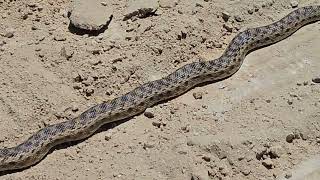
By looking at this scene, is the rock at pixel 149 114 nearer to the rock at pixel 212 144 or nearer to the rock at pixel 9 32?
the rock at pixel 212 144

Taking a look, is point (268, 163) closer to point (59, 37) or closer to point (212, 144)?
point (212, 144)

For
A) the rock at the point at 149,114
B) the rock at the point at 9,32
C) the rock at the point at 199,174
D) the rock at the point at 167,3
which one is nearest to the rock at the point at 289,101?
the rock at the point at 199,174

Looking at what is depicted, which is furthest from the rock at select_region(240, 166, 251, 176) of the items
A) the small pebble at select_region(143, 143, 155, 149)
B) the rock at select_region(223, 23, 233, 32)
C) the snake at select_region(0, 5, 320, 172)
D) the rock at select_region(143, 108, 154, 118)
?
the rock at select_region(223, 23, 233, 32)

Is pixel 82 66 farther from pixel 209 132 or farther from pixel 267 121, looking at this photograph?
pixel 267 121

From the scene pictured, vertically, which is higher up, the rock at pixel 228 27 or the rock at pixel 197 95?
the rock at pixel 228 27

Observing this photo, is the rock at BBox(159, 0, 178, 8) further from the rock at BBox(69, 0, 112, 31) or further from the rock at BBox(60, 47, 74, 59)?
the rock at BBox(60, 47, 74, 59)

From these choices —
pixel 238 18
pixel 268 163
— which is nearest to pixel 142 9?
pixel 238 18
